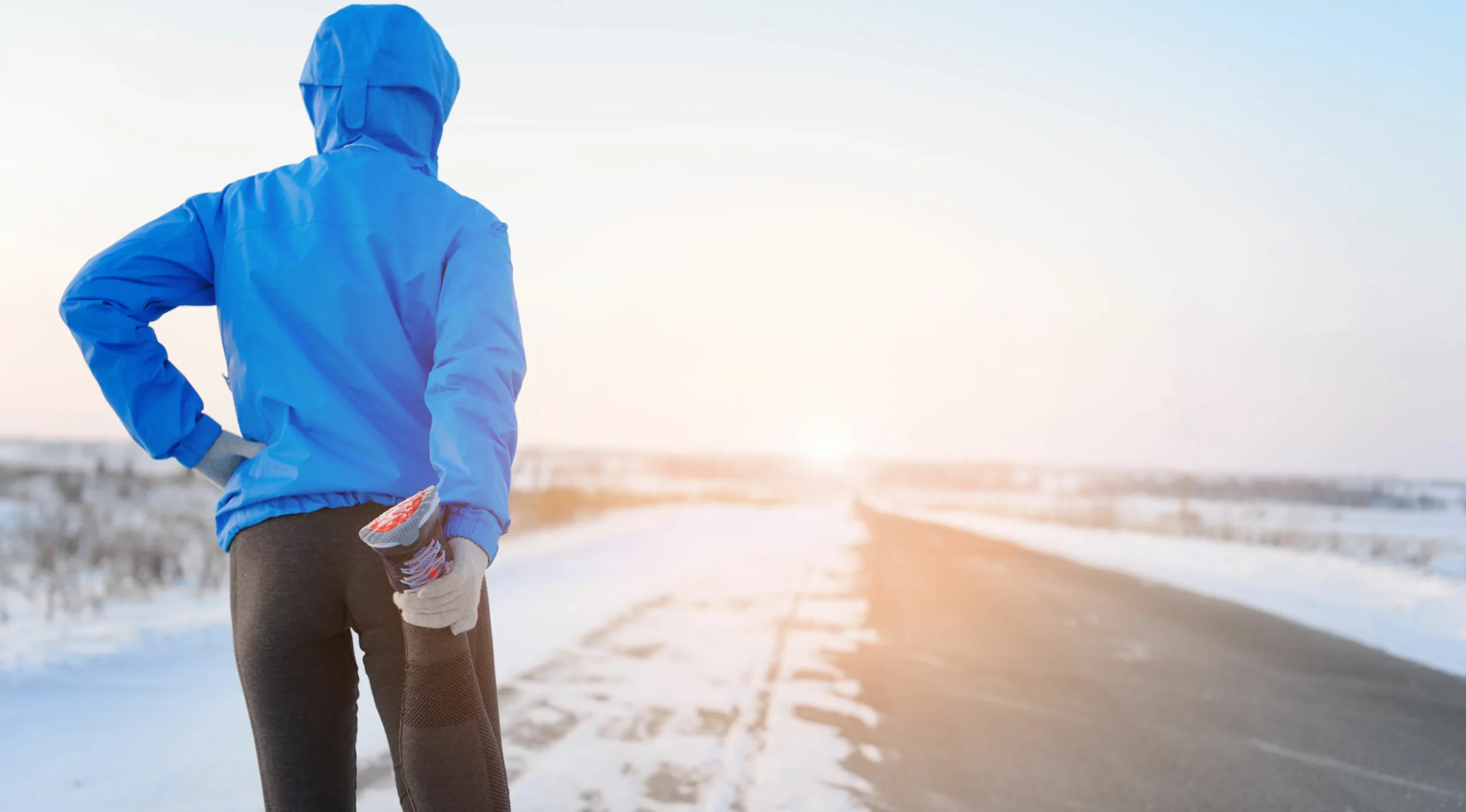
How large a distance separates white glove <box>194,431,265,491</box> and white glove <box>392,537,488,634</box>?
0.47 m

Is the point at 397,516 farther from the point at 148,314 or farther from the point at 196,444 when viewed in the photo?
the point at 148,314

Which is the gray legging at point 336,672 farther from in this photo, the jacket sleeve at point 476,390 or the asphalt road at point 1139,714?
the asphalt road at point 1139,714

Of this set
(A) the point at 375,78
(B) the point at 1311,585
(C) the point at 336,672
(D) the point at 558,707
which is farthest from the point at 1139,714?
(B) the point at 1311,585

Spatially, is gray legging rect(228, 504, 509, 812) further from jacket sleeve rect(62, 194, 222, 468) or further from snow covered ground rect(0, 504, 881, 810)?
snow covered ground rect(0, 504, 881, 810)

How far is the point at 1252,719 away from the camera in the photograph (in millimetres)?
5523

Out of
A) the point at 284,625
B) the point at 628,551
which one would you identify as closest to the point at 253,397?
the point at 284,625

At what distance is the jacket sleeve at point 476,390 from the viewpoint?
145 cm

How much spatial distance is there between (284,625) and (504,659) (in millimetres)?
4889

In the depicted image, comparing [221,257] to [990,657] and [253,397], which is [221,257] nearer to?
[253,397]

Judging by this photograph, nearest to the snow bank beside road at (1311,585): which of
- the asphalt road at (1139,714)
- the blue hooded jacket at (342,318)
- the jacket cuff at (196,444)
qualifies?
the asphalt road at (1139,714)

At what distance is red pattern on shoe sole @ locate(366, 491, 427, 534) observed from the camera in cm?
128

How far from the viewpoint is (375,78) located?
1741mm

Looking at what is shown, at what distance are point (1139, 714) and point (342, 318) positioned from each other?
5381 millimetres

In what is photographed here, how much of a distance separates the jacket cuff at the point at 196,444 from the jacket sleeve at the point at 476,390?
1.56ft
